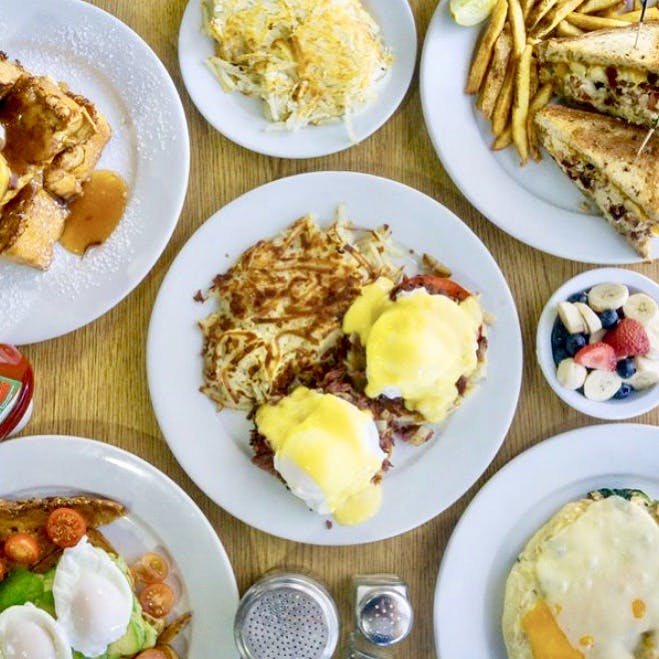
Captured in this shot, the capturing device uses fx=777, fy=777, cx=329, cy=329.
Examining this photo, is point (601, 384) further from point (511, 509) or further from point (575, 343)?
point (511, 509)

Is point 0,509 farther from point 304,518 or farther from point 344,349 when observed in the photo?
point 344,349

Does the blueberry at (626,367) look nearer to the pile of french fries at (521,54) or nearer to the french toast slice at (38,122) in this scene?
the pile of french fries at (521,54)

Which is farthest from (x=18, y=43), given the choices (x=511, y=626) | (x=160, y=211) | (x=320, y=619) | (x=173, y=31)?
(x=511, y=626)

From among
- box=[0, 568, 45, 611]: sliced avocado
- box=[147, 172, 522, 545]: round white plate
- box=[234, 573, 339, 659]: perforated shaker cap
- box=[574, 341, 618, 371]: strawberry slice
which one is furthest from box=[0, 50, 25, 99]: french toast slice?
box=[574, 341, 618, 371]: strawberry slice

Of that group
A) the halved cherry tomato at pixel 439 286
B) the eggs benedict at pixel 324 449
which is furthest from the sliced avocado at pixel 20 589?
the halved cherry tomato at pixel 439 286

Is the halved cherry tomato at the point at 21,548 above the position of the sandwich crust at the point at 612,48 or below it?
below

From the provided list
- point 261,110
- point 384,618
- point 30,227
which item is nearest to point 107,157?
point 30,227
